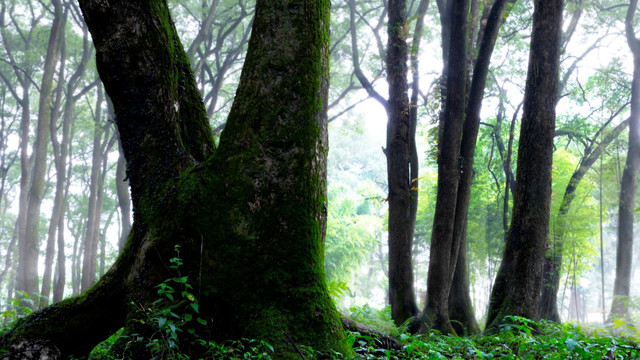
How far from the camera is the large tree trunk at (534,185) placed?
592 cm

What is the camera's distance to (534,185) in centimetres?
596

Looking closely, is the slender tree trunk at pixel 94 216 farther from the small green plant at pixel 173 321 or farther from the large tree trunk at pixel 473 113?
the small green plant at pixel 173 321

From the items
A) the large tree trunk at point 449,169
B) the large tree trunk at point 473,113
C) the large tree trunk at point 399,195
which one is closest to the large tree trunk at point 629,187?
the large tree trunk at point 473,113

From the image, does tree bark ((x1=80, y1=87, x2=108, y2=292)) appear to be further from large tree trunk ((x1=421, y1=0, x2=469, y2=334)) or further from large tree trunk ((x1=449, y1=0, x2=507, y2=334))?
large tree trunk ((x1=449, y1=0, x2=507, y2=334))

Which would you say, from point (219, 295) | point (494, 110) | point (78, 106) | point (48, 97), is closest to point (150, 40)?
point (219, 295)

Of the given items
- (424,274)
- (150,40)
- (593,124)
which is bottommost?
(424,274)

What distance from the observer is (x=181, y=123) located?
4.21 metres

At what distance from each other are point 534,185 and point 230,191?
428 cm

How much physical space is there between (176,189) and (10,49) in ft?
71.0

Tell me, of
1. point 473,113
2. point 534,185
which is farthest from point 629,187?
point 534,185

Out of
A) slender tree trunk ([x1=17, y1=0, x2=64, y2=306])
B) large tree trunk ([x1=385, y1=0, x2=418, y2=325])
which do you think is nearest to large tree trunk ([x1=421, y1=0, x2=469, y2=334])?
large tree trunk ([x1=385, y1=0, x2=418, y2=325])

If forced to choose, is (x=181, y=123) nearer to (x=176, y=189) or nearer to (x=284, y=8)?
(x=176, y=189)

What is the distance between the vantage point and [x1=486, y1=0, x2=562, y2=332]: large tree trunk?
19.4ft

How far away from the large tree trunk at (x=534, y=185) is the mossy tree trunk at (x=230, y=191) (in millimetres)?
3505
